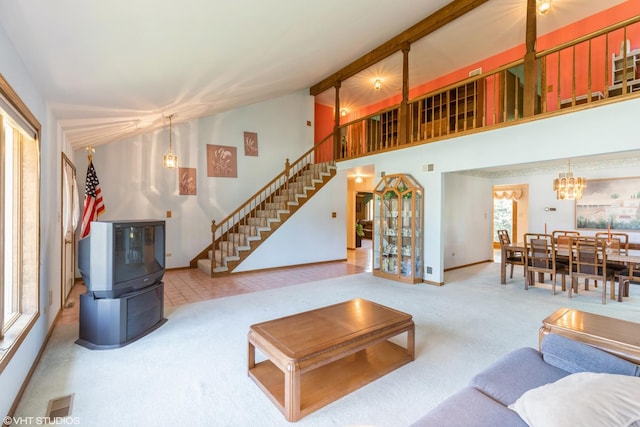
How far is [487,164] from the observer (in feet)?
14.9

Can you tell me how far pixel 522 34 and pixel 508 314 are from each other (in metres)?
5.41

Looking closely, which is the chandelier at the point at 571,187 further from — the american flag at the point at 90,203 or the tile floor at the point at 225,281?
the american flag at the point at 90,203

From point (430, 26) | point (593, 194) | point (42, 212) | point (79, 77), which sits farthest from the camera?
point (593, 194)

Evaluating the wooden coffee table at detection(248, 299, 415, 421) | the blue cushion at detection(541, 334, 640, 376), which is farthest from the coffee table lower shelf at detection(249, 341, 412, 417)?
the blue cushion at detection(541, 334, 640, 376)

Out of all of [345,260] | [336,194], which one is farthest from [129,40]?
[345,260]

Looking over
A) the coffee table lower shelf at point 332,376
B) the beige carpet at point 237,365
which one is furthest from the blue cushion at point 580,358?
the coffee table lower shelf at point 332,376

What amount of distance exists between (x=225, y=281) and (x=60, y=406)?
11.8 ft

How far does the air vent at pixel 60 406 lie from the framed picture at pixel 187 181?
5.00m

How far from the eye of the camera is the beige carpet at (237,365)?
197 centimetres

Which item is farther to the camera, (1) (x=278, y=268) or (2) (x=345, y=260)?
(2) (x=345, y=260)

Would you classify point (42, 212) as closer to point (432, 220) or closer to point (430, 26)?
point (432, 220)

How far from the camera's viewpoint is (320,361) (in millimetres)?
1999

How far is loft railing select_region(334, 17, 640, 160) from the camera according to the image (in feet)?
12.9

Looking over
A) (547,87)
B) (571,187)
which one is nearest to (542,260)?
(571,187)
